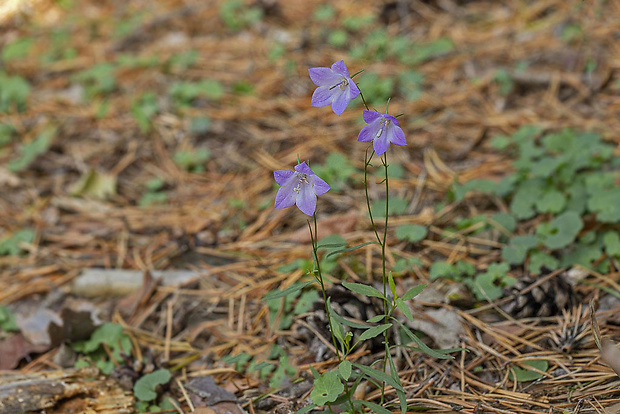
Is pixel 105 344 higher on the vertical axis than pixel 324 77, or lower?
lower

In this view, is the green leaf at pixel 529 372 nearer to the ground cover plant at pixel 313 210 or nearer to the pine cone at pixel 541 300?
the ground cover plant at pixel 313 210

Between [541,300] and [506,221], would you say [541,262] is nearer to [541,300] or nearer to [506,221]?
[541,300]

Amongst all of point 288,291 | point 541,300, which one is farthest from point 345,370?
point 541,300

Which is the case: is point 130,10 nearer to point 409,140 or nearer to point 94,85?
point 94,85

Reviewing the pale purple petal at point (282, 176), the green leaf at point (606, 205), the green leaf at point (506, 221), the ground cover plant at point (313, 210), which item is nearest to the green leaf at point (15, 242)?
the ground cover plant at point (313, 210)

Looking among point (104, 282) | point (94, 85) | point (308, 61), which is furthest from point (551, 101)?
point (94, 85)

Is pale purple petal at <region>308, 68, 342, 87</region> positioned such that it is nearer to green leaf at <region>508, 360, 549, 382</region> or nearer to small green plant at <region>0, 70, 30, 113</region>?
green leaf at <region>508, 360, 549, 382</region>
